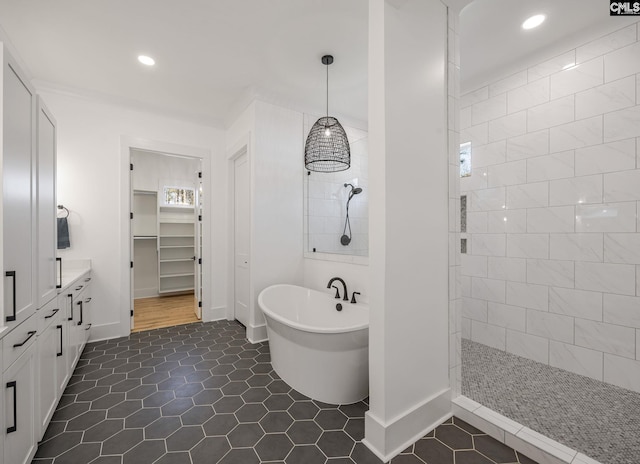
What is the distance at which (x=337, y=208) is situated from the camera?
11.4 ft

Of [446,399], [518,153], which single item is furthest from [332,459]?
[518,153]

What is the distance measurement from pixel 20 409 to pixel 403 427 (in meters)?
1.94

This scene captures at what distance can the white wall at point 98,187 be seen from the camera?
3061 mm

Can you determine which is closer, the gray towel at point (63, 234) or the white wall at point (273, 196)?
the gray towel at point (63, 234)

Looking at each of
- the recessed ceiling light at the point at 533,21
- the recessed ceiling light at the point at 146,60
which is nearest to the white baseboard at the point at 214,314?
the recessed ceiling light at the point at 146,60

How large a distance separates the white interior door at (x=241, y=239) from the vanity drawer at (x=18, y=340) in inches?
77.5

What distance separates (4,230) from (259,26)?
6.96ft

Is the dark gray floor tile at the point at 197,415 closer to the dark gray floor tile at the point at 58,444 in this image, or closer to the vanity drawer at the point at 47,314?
the dark gray floor tile at the point at 58,444

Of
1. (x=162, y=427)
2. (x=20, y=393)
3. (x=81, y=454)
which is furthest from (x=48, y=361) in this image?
(x=162, y=427)

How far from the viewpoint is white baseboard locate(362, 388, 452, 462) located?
1507 mm

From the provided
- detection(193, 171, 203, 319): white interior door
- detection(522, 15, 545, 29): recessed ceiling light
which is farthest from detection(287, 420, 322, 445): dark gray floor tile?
detection(522, 15, 545, 29): recessed ceiling light

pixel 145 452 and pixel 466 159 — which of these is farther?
pixel 466 159

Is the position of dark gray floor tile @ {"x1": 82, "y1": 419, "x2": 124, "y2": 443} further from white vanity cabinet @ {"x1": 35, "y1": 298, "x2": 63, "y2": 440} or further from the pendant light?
the pendant light

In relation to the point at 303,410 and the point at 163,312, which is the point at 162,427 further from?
the point at 163,312
